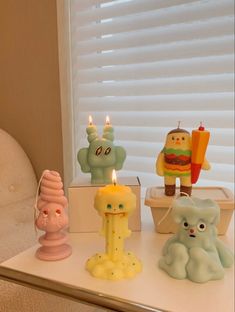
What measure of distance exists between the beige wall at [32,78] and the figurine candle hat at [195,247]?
31.6 inches

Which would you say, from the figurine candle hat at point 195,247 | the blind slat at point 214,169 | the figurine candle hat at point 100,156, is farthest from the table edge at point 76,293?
the blind slat at point 214,169

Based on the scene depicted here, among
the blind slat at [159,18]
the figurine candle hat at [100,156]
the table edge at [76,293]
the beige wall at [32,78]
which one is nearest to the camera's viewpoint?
the table edge at [76,293]

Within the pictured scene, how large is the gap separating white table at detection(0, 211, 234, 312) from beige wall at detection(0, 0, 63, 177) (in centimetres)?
71

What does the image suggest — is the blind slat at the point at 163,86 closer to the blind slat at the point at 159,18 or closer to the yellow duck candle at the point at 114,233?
the blind slat at the point at 159,18

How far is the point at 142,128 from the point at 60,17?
51cm

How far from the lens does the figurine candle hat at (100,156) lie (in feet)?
2.37

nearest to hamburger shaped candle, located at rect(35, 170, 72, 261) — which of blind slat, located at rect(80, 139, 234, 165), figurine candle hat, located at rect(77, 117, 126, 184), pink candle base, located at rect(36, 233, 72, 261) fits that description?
pink candle base, located at rect(36, 233, 72, 261)

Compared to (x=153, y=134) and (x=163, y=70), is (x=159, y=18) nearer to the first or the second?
(x=163, y=70)

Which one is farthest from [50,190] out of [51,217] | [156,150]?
[156,150]

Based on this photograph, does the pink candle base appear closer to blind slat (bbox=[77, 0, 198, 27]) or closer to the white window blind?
the white window blind

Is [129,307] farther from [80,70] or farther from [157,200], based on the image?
[80,70]

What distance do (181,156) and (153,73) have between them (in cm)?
54

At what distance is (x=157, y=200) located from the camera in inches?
26.0

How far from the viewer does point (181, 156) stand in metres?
0.64
